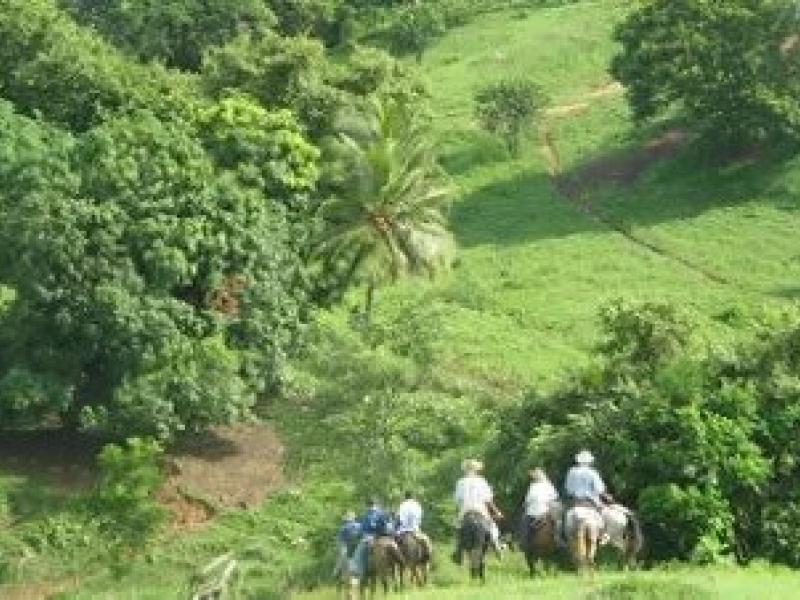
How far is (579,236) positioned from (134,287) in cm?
2623

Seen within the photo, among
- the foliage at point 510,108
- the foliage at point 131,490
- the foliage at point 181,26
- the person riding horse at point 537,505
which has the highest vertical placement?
the foliage at point 181,26

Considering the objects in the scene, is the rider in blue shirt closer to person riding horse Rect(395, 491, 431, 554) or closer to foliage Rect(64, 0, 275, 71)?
person riding horse Rect(395, 491, 431, 554)

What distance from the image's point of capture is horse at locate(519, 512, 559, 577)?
2334 centimetres

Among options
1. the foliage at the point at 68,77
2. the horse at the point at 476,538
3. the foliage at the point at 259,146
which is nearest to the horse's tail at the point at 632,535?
the horse at the point at 476,538

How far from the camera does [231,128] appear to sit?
143ft

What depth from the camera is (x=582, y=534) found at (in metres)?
22.8

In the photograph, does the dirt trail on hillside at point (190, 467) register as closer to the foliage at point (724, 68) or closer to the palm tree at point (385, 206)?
the palm tree at point (385, 206)

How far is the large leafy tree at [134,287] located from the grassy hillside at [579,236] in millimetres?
6983

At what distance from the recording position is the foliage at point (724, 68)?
61.2m

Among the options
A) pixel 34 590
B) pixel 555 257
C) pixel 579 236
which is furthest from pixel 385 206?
pixel 34 590

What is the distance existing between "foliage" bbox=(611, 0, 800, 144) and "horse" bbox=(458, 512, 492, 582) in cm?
4073

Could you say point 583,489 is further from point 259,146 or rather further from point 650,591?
point 259,146

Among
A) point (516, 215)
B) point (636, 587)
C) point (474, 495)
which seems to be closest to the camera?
point (636, 587)

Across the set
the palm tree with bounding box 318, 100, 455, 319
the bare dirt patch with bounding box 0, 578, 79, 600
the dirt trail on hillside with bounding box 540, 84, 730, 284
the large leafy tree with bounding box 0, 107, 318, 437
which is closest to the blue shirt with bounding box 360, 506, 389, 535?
the bare dirt patch with bounding box 0, 578, 79, 600
